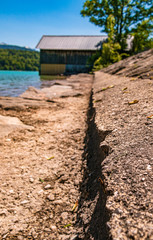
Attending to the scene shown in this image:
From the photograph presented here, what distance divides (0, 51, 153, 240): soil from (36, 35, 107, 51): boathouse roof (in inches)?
804

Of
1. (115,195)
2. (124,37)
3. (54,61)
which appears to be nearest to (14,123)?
(115,195)

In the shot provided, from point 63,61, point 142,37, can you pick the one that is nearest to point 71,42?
point 63,61

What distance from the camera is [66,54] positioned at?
21469 millimetres

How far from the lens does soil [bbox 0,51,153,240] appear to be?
0.64m

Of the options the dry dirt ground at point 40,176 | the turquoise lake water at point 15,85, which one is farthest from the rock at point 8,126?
the turquoise lake water at point 15,85

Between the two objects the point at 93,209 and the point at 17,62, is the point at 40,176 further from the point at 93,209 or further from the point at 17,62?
the point at 17,62

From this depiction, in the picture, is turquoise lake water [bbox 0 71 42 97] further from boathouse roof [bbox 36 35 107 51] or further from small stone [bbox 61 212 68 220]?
boathouse roof [bbox 36 35 107 51]

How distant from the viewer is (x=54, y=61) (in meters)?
21.6

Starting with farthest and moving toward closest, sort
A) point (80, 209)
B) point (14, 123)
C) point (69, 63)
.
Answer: point (69, 63)
point (14, 123)
point (80, 209)

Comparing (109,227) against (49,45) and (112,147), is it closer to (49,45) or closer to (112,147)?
(112,147)

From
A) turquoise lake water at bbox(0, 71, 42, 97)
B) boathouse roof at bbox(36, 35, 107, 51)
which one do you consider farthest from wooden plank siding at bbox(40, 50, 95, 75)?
turquoise lake water at bbox(0, 71, 42, 97)

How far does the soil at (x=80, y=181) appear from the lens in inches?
25.1

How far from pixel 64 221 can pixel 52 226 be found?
69mm

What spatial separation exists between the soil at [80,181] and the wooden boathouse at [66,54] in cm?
1948
